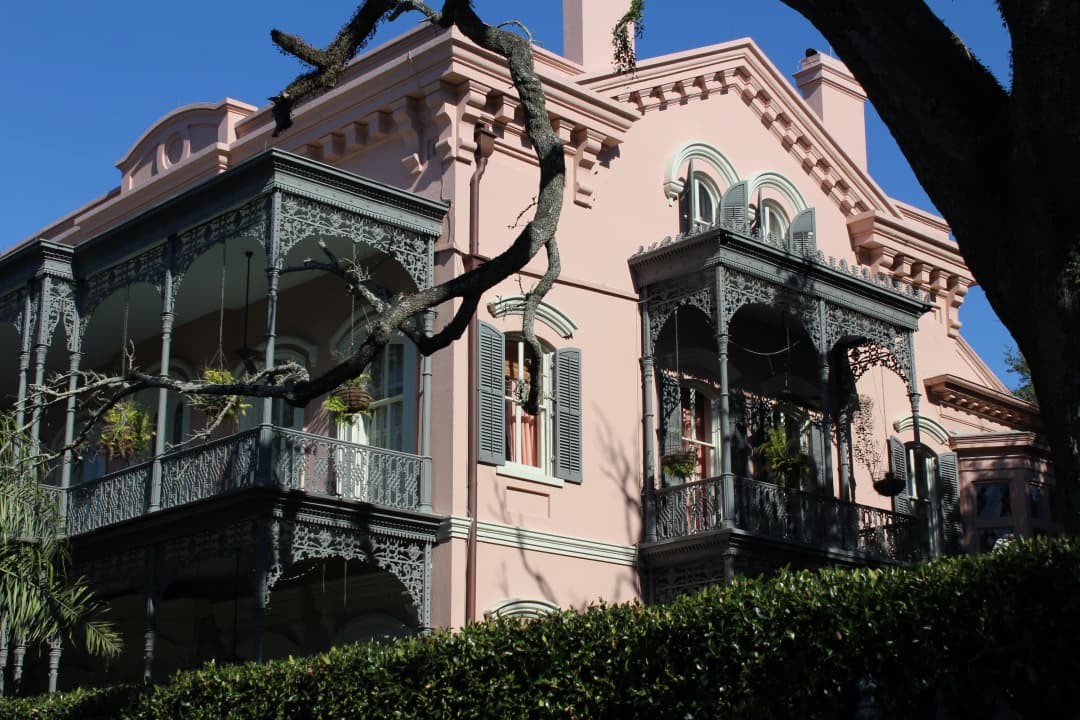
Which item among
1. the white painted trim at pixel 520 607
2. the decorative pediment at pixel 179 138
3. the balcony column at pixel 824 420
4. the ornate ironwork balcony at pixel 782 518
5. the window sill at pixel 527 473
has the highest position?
the decorative pediment at pixel 179 138

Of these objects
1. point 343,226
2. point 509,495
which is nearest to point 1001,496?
point 509,495

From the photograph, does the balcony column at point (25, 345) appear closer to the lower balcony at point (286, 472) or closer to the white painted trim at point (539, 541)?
the lower balcony at point (286, 472)

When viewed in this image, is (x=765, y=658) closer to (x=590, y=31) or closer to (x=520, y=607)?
(x=520, y=607)

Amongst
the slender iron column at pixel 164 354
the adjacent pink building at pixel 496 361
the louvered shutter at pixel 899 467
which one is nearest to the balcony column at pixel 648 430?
the adjacent pink building at pixel 496 361

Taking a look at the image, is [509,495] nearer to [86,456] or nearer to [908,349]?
[908,349]

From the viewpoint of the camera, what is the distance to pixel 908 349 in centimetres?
2083

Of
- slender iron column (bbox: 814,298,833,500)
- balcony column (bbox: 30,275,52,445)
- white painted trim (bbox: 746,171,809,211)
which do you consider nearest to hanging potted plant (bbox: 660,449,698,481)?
slender iron column (bbox: 814,298,833,500)

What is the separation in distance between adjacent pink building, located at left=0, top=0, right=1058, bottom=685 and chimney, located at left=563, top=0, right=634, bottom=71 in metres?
0.04

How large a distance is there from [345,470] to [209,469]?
1476 millimetres

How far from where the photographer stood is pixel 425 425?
1720 cm

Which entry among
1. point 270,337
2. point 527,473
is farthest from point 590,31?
point 270,337

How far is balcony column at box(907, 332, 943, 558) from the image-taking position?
20.4 m

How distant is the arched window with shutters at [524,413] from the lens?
17422 millimetres

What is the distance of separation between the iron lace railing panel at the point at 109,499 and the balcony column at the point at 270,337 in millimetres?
2150
